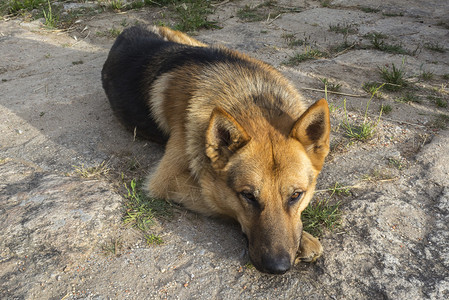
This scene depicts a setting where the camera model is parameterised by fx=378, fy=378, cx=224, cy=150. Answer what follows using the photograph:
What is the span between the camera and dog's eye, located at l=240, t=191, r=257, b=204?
8.18ft

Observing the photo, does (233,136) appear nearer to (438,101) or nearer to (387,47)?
(438,101)

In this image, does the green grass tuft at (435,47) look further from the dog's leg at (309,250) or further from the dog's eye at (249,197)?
the dog's eye at (249,197)

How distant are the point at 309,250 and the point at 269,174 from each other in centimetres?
58

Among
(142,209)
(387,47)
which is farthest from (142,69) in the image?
(387,47)

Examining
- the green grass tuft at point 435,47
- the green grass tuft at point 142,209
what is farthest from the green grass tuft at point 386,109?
the green grass tuft at point 142,209

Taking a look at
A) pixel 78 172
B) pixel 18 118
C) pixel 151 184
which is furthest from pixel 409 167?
pixel 18 118

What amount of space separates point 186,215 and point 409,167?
2.01 metres

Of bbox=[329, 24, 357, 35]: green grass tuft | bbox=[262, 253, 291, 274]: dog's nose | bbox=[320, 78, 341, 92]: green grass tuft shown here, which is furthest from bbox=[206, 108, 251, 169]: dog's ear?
bbox=[329, 24, 357, 35]: green grass tuft

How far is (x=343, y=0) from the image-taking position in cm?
795

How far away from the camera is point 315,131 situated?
2635 mm

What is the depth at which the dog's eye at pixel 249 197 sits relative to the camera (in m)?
2.49

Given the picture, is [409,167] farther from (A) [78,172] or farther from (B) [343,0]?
(B) [343,0]

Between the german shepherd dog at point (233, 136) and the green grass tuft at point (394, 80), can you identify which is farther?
the green grass tuft at point (394, 80)

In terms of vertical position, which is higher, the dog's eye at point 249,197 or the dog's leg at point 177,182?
the dog's eye at point 249,197
